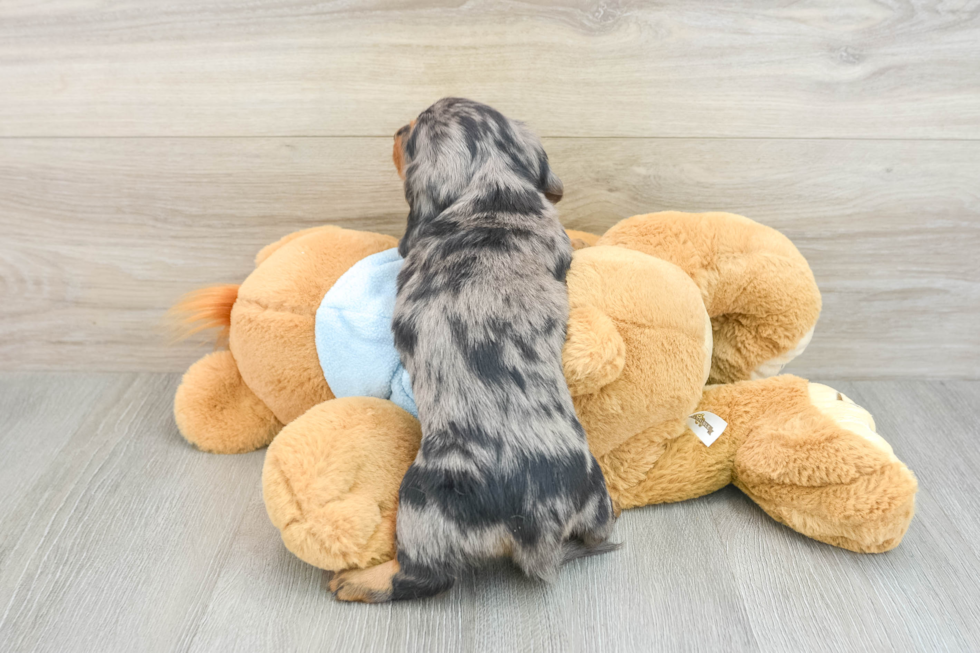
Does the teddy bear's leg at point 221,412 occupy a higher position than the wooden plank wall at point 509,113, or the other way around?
the wooden plank wall at point 509,113

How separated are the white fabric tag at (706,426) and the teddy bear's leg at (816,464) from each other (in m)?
0.02

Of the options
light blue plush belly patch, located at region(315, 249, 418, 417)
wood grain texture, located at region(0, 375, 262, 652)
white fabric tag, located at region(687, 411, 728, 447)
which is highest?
light blue plush belly patch, located at region(315, 249, 418, 417)

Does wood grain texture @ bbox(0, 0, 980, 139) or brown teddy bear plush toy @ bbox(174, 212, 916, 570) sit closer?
brown teddy bear plush toy @ bbox(174, 212, 916, 570)

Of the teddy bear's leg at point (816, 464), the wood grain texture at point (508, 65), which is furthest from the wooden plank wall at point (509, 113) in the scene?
the teddy bear's leg at point (816, 464)

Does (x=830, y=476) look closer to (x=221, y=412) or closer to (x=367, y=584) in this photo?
(x=367, y=584)

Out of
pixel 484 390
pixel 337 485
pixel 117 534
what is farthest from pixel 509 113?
pixel 117 534

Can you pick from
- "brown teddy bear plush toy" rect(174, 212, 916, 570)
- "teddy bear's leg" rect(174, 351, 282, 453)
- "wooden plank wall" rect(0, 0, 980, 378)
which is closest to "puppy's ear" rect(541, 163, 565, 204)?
"brown teddy bear plush toy" rect(174, 212, 916, 570)

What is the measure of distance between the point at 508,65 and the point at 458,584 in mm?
853

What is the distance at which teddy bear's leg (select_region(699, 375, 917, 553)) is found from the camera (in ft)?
3.13

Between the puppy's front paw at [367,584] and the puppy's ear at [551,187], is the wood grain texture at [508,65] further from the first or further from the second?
the puppy's front paw at [367,584]

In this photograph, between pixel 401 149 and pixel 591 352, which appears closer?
pixel 591 352

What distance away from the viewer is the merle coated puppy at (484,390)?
858 millimetres

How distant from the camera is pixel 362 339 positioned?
1065 millimetres

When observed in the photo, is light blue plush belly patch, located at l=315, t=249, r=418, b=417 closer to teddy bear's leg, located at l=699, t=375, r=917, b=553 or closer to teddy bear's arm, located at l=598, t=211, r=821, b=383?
teddy bear's arm, located at l=598, t=211, r=821, b=383
